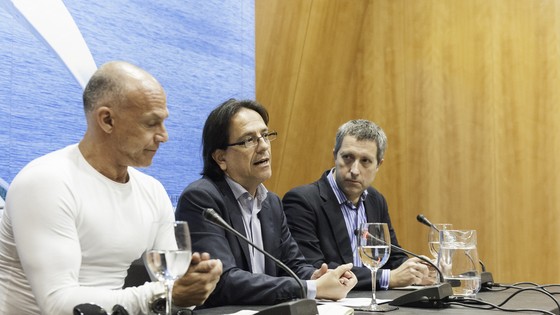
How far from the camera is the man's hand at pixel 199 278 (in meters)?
1.97

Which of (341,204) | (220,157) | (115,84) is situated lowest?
(341,204)

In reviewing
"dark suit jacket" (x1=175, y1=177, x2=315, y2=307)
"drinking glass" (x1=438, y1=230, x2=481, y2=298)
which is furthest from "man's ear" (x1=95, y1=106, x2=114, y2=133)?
"drinking glass" (x1=438, y1=230, x2=481, y2=298)

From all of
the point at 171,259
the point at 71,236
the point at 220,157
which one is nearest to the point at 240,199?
the point at 220,157

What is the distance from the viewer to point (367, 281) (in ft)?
9.97

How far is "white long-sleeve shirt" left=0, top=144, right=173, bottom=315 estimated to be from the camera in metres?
1.95

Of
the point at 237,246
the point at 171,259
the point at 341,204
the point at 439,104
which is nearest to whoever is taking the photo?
the point at 171,259

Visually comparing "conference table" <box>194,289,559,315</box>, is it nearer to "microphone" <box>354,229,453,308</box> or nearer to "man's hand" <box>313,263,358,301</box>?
"microphone" <box>354,229,453,308</box>

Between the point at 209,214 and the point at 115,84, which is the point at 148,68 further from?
the point at 209,214

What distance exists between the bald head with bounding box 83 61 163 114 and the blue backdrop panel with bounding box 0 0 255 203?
884 millimetres

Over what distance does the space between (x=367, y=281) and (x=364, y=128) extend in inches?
39.0

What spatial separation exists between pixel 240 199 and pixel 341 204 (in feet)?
2.73

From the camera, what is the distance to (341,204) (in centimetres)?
372

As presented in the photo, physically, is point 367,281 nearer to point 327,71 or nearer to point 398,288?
point 398,288

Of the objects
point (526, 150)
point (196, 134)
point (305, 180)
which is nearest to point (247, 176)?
point (196, 134)
